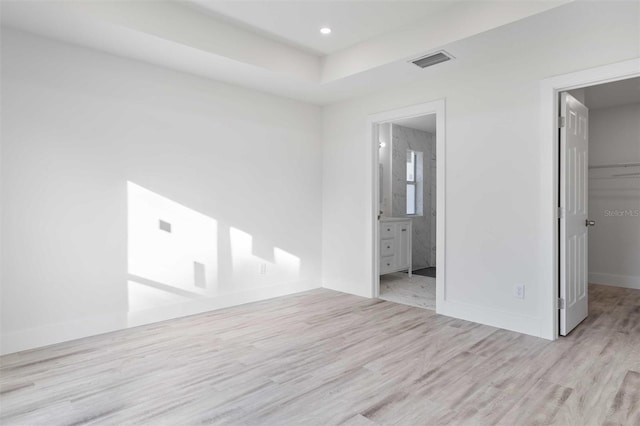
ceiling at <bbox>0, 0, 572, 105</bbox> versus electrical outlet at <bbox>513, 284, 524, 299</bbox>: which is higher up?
ceiling at <bbox>0, 0, 572, 105</bbox>

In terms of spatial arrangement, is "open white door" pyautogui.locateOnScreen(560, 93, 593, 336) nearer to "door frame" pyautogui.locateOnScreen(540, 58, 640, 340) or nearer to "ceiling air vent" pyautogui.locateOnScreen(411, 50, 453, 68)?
"door frame" pyautogui.locateOnScreen(540, 58, 640, 340)

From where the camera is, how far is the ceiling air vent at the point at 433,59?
330cm

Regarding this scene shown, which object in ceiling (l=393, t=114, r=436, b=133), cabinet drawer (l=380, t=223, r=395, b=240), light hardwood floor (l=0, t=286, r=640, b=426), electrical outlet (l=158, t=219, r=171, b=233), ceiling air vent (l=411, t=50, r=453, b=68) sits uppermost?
ceiling (l=393, t=114, r=436, b=133)

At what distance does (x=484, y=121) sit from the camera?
11.4 feet

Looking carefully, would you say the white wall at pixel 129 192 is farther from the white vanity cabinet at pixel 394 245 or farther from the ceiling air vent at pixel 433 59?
the ceiling air vent at pixel 433 59

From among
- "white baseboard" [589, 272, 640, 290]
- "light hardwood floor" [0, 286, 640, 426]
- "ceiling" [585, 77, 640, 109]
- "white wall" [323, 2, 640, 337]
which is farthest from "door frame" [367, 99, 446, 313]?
"white baseboard" [589, 272, 640, 290]

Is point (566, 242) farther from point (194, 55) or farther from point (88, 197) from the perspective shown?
point (88, 197)

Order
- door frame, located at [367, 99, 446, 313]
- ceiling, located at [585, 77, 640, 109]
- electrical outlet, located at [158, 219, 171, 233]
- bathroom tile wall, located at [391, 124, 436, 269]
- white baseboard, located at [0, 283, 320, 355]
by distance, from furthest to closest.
A: bathroom tile wall, located at [391, 124, 436, 269] → ceiling, located at [585, 77, 640, 109] → door frame, located at [367, 99, 446, 313] → electrical outlet, located at [158, 219, 171, 233] → white baseboard, located at [0, 283, 320, 355]

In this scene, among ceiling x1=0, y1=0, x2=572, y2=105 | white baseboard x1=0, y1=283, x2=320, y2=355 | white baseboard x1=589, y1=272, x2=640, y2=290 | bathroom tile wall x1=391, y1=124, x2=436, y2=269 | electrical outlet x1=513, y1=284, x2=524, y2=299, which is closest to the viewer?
ceiling x1=0, y1=0, x2=572, y2=105

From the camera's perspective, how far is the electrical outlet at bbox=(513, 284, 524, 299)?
325cm

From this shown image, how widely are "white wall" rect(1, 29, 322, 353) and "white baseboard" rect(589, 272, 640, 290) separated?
168 inches

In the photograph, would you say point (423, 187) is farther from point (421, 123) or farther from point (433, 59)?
point (433, 59)

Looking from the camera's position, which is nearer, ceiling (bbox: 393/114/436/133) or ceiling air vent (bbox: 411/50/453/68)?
ceiling air vent (bbox: 411/50/453/68)

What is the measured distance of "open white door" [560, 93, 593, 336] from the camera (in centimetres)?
310
